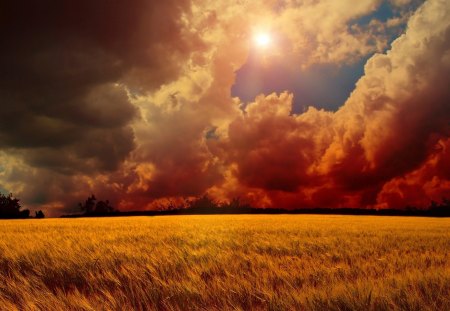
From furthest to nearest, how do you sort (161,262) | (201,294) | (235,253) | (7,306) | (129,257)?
(235,253), (129,257), (161,262), (201,294), (7,306)

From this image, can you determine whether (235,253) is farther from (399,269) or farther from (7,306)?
(7,306)

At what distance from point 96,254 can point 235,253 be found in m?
2.41

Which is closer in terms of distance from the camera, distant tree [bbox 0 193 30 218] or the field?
the field

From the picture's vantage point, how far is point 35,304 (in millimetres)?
3703

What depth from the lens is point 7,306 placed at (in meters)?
3.68

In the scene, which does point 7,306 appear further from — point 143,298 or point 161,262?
point 161,262

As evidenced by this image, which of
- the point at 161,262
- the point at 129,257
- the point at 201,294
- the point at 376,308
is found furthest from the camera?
the point at 129,257

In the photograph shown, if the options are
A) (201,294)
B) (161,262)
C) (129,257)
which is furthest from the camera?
(129,257)

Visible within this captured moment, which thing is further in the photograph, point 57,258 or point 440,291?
point 57,258

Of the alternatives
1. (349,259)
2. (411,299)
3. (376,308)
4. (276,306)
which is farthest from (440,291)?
(349,259)

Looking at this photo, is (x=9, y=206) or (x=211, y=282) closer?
(x=211, y=282)

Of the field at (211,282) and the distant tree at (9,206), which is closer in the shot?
the field at (211,282)

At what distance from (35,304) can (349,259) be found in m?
5.41

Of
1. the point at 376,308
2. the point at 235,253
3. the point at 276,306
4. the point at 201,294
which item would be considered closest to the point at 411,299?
the point at 376,308
